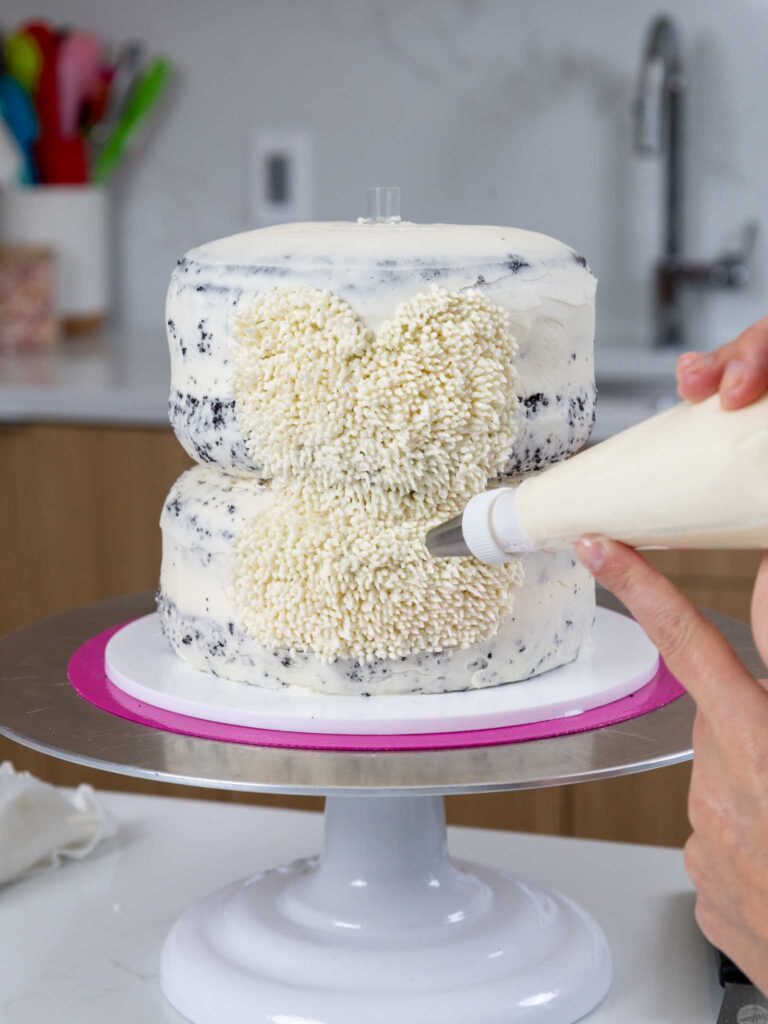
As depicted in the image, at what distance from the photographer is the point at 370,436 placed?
0.87 meters

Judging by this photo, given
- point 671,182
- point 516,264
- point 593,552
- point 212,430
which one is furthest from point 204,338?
point 671,182

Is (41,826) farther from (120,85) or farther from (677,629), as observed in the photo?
(120,85)

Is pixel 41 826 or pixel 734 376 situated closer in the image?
pixel 734 376

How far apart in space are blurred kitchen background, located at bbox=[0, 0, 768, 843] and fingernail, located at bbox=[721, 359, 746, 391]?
158 cm

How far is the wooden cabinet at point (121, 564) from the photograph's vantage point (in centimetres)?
206

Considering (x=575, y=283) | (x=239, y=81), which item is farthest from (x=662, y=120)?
(x=575, y=283)

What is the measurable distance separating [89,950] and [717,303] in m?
1.91

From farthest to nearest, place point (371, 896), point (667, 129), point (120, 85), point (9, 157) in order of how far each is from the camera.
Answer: point (120, 85)
point (9, 157)
point (667, 129)
point (371, 896)

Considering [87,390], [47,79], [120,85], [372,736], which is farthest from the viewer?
[120,85]

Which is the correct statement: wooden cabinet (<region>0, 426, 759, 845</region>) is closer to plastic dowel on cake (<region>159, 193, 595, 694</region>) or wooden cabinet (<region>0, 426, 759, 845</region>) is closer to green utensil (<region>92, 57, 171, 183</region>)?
green utensil (<region>92, 57, 171, 183</region>)

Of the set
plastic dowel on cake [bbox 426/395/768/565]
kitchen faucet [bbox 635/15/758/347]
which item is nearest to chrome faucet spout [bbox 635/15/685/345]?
kitchen faucet [bbox 635/15/758/347]

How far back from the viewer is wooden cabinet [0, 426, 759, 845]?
81.0 inches

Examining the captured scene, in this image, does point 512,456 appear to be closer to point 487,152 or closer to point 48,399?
point 48,399

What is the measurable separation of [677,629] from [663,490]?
0.21 ft
